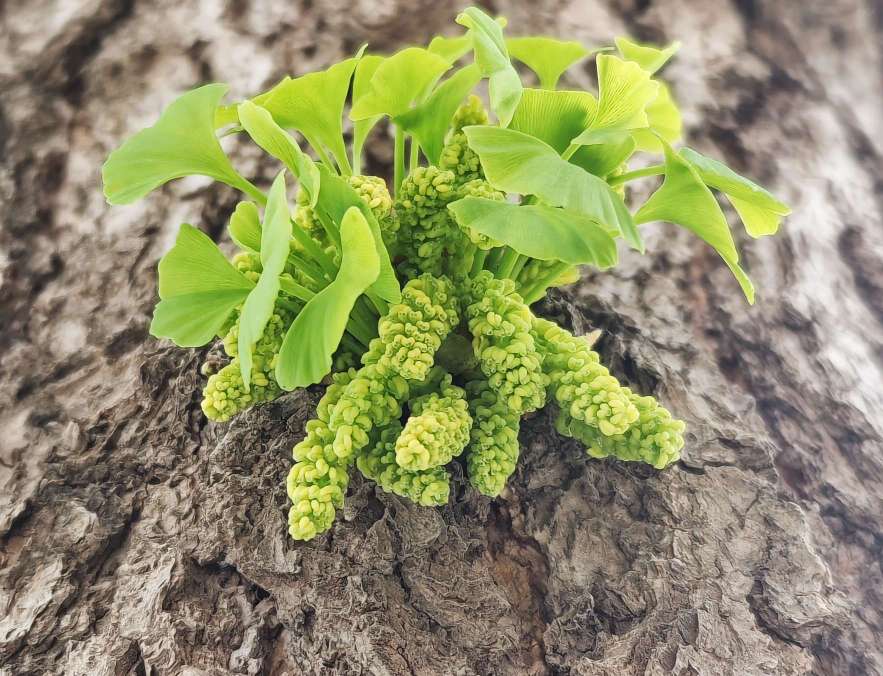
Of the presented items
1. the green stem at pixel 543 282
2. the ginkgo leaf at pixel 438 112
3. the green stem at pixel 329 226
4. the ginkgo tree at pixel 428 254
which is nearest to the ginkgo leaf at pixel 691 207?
the ginkgo tree at pixel 428 254

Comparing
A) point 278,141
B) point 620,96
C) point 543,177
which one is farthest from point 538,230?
point 278,141

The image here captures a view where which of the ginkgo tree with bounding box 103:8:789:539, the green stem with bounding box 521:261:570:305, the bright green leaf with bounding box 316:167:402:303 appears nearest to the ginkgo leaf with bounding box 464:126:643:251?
the ginkgo tree with bounding box 103:8:789:539

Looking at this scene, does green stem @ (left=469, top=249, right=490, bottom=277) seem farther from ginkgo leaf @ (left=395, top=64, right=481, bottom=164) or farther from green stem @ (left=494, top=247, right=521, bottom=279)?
ginkgo leaf @ (left=395, top=64, right=481, bottom=164)

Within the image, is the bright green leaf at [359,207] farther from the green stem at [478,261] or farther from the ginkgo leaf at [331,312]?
the green stem at [478,261]

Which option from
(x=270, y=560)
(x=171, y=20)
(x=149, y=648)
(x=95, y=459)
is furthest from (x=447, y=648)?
(x=171, y=20)

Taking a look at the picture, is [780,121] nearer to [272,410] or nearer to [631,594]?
[631,594]

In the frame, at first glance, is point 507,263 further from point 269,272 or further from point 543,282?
point 269,272
